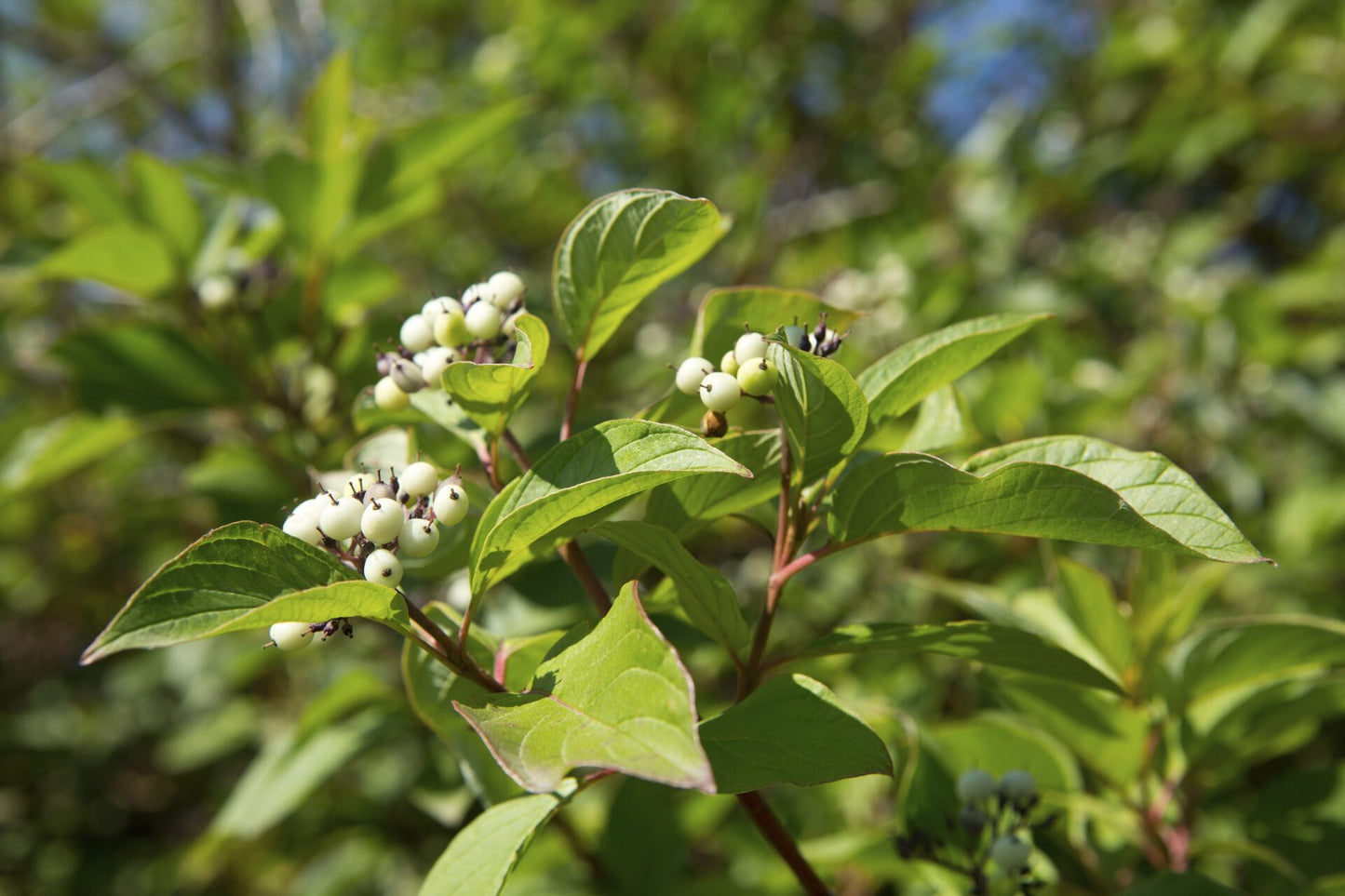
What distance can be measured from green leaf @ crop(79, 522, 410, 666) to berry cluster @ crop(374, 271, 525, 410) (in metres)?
0.30

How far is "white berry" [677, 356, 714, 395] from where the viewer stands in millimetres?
890

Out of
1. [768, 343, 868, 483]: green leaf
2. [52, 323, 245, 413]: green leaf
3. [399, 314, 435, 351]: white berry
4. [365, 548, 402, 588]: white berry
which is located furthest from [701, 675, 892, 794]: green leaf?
[52, 323, 245, 413]: green leaf

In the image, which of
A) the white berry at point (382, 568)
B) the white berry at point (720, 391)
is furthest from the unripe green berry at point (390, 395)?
the white berry at point (720, 391)

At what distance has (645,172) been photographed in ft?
12.9

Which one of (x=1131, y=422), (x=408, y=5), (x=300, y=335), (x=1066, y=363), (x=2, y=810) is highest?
(x=408, y=5)

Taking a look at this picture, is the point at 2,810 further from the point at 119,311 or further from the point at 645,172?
the point at 645,172

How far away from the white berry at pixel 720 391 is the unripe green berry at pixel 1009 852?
0.66 m

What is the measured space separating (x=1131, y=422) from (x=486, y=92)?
8.44 ft

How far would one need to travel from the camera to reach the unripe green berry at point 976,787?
117 centimetres

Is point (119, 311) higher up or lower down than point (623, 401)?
higher up

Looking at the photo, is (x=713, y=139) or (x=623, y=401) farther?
(x=713, y=139)

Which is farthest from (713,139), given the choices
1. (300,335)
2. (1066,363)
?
(300,335)

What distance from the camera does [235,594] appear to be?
0.74 m

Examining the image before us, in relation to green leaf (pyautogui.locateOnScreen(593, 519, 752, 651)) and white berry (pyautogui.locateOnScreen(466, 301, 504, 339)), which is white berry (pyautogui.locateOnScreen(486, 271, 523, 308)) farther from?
green leaf (pyautogui.locateOnScreen(593, 519, 752, 651))
